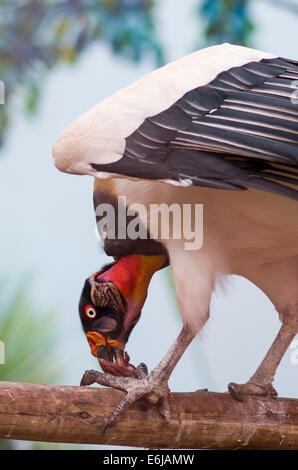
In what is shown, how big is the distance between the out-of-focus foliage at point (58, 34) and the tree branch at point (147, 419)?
402 centimetres

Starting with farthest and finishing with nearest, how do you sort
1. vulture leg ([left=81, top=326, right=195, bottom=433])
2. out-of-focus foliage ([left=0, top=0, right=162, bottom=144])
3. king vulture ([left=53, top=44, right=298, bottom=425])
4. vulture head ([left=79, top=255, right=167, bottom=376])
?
out-of-focus foliage ([left=0, top=0, right=162, bottom=144]), vulture head ([left=79, top=255, right=167, bottom=376]), vulture leg ([left=81, top=326, right=195, bottom=433]), king vulture ([left=53, top=44, right=298, bottom=425])

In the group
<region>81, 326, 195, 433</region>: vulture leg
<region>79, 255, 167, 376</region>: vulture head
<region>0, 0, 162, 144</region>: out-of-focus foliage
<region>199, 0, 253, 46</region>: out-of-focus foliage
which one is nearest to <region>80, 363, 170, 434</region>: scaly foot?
<region>81, 326, 195, 433</region>: vulture leg

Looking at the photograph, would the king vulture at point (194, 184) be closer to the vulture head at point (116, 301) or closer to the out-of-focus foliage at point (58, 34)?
the vulture head at point (116, 301)

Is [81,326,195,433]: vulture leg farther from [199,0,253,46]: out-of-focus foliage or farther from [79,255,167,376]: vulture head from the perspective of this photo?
[199,0,253,46]: out-of-focus foliage

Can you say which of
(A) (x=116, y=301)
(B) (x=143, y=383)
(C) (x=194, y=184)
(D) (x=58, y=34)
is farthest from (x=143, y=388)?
(D) (x=58, y=34)

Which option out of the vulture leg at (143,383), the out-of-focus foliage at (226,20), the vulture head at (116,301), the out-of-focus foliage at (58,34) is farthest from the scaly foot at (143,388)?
the out-of-focus foliage at (226,20)

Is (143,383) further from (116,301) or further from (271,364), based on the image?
(271,364)

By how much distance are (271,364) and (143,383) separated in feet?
2.41

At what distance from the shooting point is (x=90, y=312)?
Result: 2852 millimetres

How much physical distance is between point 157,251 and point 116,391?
0.64 m

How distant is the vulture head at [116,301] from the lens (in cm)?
280

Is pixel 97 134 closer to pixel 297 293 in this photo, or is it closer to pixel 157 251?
pixel 157 251

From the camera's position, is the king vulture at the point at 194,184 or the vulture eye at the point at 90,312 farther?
the vulture eye at the point at 90,312

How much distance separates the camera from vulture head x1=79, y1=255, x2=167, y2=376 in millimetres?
2803
